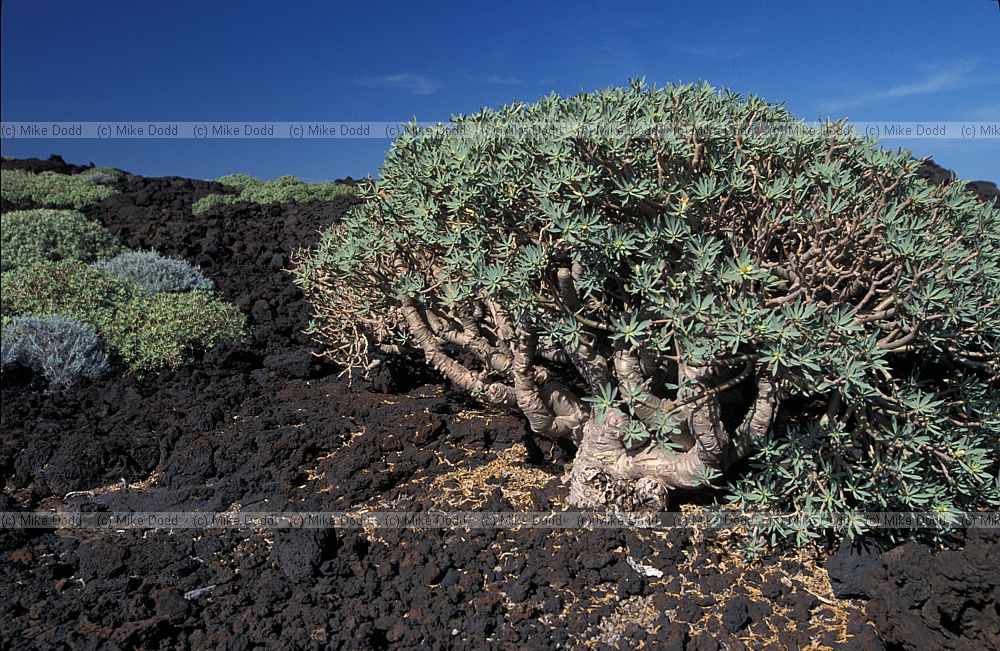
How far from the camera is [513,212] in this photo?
4250 millimetres

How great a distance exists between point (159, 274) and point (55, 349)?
8.02ft

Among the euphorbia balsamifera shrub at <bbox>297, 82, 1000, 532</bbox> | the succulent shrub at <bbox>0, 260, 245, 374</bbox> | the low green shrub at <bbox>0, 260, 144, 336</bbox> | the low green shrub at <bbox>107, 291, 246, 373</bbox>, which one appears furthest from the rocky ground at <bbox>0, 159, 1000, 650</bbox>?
the low green shrub at <bbox>0, 260, 144, 336</bbox>

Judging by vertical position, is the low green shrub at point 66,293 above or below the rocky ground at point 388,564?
above

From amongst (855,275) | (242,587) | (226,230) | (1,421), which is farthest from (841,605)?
(226,230)

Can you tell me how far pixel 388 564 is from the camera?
14.2 feet

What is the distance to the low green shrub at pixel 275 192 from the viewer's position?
15711 mm

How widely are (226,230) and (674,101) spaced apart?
10.1 m

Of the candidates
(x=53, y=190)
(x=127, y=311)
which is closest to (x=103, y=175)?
(x=53, y=190)

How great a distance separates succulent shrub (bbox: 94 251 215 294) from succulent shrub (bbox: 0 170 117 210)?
20.9 ft

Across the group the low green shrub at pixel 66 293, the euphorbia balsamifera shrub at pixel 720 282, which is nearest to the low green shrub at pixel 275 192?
the low green shrub at pixel 66 293

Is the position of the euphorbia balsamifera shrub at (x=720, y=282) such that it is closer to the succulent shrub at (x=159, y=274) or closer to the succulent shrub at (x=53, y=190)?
the succulent shrub at (x=159, y=274)

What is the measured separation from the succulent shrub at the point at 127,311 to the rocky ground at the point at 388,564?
61.9 inches

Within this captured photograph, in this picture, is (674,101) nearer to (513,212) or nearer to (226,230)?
(513,212)

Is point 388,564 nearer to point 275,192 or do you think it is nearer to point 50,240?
point 50,240
